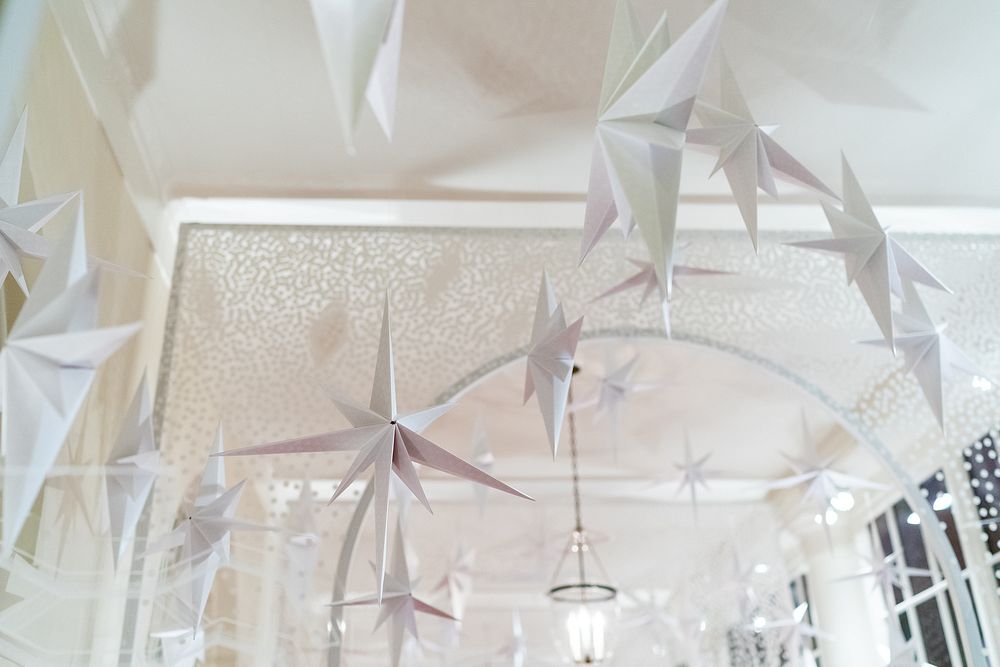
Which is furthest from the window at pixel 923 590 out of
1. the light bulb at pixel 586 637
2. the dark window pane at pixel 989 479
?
the light bulb at pixel 586 637

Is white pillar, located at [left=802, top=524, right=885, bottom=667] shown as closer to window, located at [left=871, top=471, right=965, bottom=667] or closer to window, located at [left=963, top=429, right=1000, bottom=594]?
window, located at [left=871, top=471, right=965, bottom=667]

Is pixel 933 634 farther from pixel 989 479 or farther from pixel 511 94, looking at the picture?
pixel 511 94

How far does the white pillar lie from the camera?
688cm

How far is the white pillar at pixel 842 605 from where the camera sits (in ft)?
22.6

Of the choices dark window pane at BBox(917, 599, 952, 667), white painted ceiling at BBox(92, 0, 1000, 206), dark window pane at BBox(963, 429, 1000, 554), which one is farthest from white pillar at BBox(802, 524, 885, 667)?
white painted ceiling at BBox(92, 0, 1000, 206)

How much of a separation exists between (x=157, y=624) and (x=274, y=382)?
1121 millimetres

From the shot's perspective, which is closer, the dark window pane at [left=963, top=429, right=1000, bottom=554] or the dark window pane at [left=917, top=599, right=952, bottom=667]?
the dark window pane at [left=963, top=429, right=1000, bottom=554]

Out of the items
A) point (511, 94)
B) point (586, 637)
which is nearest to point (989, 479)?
point (586, 637)

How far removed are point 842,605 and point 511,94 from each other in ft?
18.6

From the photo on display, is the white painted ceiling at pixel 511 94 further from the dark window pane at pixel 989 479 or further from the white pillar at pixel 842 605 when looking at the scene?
the white pillar at pixel 842 605

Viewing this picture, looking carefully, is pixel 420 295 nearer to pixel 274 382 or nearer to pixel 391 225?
pixel 391 225

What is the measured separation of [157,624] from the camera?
3.11 metres

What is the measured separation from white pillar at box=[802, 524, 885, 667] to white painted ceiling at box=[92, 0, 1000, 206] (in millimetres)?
3993

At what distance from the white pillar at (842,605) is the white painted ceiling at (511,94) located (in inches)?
157
